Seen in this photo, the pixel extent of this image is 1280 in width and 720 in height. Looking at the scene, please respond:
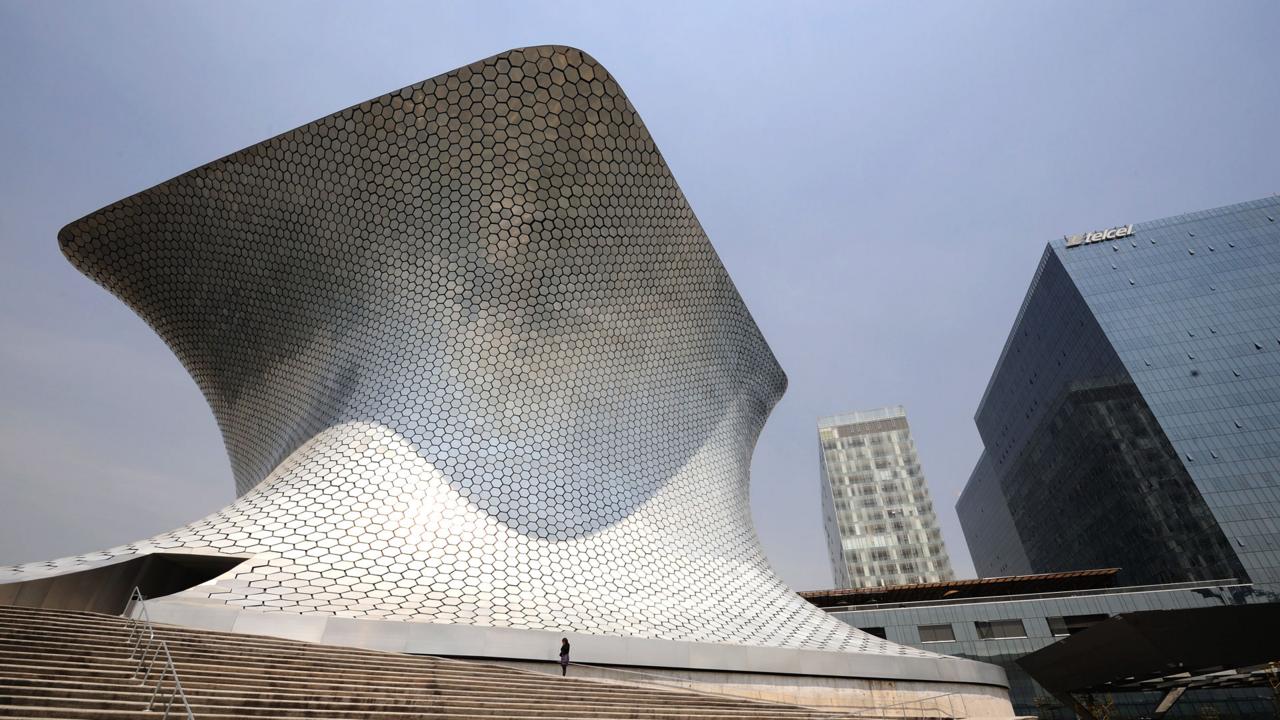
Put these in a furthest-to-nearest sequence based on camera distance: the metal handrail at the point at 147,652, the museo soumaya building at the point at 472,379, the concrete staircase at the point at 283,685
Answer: the museo soumaya building at the point at 472,379, the metal handrail at the point at 147,652, the concrete staircase at the point at 283,685

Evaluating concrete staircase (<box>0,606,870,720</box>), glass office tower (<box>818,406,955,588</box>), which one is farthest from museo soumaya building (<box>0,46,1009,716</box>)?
glass office tower (<box>818,406,955,588</box>)

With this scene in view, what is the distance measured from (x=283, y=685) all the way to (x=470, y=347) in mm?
8302

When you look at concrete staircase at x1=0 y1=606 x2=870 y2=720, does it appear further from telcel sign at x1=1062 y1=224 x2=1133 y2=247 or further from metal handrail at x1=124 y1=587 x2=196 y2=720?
telcel sign at x1=1062 y1=224 x2=1133 y2=247

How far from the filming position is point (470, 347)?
1245cm

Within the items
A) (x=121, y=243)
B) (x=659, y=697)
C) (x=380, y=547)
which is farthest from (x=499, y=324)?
(x=121, y=243)

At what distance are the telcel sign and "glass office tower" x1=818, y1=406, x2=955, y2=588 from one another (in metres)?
19.2

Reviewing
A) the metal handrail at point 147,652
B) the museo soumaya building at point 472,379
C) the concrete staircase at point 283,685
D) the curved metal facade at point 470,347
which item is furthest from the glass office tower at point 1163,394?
the metal handrail at point 147,652

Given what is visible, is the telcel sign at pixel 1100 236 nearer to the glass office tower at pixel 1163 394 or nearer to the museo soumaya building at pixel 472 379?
the glass office tower at pixel 1163 394

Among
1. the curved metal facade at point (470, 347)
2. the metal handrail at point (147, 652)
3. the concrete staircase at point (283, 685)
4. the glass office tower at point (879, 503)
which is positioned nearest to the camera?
the concrete staircase at point (283, 685)

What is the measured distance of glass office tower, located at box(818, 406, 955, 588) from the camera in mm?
46000

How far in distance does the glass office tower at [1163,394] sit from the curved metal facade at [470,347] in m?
28.5

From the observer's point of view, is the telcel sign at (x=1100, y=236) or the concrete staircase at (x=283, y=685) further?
the telcel sign at (x=1100, y=236)

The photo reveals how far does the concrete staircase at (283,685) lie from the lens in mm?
3889

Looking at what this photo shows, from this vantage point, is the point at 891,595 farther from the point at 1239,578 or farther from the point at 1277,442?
the point at 1277,442
